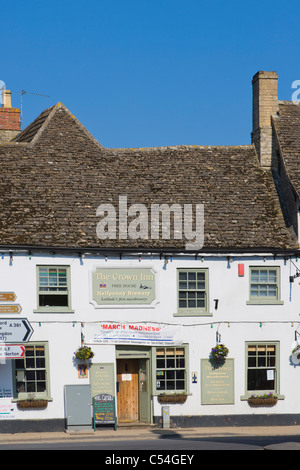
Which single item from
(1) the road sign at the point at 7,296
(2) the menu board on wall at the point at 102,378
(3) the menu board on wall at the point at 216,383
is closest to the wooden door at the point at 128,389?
(2) the menu board on wall at the point at 102,378

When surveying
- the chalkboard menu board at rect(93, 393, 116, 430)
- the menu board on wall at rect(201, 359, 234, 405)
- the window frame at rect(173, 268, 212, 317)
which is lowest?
the chalkboard menu board at rect(93, 393, 116, 430)

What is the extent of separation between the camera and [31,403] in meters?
24.8

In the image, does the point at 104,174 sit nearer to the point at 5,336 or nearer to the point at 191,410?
the point at 5,336

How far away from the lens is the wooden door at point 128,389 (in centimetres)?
2638

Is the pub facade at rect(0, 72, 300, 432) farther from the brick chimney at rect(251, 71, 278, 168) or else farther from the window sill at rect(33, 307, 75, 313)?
the brick chimney at rect(251, 71, 278, 168)

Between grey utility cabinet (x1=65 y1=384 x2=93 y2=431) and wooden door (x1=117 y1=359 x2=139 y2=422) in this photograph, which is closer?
grey utility cabinet (x1=65 y1=384 x2=93 y2=431)

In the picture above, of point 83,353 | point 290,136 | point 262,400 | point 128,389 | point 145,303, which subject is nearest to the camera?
point 83,353

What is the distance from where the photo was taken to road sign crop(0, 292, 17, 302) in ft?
82.0

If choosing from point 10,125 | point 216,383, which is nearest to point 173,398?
point 216,383

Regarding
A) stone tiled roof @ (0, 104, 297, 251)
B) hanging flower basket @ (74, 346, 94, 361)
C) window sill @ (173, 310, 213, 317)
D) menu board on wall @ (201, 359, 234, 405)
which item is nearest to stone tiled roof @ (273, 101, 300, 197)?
stone tiled roof @ (0, 104, 297, 251)

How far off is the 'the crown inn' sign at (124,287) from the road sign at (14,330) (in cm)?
237

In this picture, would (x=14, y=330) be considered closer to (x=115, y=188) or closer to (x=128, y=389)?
(x=128, y=389)

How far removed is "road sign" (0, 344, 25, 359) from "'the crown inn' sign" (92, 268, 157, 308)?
2.75 meters

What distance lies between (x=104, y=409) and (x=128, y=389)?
1486 millimetres
